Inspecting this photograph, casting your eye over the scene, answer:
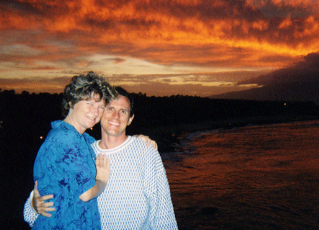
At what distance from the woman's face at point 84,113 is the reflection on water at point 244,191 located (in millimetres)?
4263

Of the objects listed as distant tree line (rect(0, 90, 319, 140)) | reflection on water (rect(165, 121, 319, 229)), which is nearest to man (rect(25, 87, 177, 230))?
reflection on water (rect(165, 121, 319, 229))


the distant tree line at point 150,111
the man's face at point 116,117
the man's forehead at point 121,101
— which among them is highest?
the man's forehead at point 121,101

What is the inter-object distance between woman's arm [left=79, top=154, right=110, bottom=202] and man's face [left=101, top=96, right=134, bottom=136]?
287 mm

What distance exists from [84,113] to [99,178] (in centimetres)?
58

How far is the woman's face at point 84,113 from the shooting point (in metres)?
2.28

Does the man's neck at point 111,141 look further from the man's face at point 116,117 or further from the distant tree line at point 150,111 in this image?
the distant tree line at point 150,111

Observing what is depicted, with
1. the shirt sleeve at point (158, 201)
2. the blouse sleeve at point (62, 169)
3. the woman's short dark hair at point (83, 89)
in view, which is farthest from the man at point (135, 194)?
the woman's short dark hair at point (83, 89)

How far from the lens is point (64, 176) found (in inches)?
76.0

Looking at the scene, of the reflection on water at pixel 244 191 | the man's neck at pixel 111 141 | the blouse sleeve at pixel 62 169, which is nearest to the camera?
the blouse sleeve at pixel 62 169

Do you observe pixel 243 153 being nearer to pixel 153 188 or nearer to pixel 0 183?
pixel 0 183

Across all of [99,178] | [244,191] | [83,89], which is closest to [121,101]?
[83,89]

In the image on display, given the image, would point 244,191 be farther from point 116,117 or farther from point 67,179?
point 67,179

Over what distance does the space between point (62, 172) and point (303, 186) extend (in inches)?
342

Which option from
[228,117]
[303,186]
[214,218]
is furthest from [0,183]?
[228,117]
